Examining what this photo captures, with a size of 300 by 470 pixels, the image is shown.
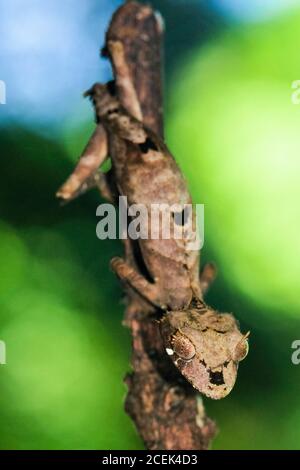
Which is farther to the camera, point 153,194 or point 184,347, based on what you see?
point 153,194

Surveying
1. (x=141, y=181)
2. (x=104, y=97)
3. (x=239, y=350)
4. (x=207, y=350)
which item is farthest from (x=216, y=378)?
(x=104, y=97)

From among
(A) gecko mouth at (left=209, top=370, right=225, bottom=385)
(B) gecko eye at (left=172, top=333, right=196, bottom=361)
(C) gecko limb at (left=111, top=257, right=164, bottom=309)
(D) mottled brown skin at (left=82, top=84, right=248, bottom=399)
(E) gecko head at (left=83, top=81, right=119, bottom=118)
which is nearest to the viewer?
(A) gecko mouth at (left=209, top=370, right=225, bottom=385)

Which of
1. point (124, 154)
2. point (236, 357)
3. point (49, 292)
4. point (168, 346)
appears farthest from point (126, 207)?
point (49, 292)

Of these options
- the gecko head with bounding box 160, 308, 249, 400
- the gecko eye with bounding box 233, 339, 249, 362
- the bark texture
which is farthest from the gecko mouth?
the bark texture

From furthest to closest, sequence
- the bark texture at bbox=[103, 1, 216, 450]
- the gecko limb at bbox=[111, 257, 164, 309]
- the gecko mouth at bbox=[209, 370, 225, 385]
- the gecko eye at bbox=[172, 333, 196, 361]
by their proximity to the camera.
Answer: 1. the gecko limb at bbox=[111, 257, 164, 309]
2. the bark texture at bbox=[103, 1, 216, 450]
3. the gecko eye at bbox=[172, 333, 196, 361]
4. the gecko mouth at bbox=[209, 370, 225, 385]

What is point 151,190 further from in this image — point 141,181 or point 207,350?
point 207,350

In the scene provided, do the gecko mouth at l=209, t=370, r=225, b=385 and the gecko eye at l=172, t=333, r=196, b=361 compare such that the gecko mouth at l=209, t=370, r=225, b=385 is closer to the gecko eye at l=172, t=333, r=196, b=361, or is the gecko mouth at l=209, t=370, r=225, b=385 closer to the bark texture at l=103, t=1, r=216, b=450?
the gecko eye at l=172, t=333, r=196, b=361

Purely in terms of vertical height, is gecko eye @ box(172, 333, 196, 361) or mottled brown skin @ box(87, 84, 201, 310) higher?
mottled brown skin @ box(87, 84, 201, 310)

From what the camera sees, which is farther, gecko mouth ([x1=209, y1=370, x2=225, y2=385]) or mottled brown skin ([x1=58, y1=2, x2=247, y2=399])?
mottled brown skin ([x1=58, y1=2, x2=247, y2=399])
